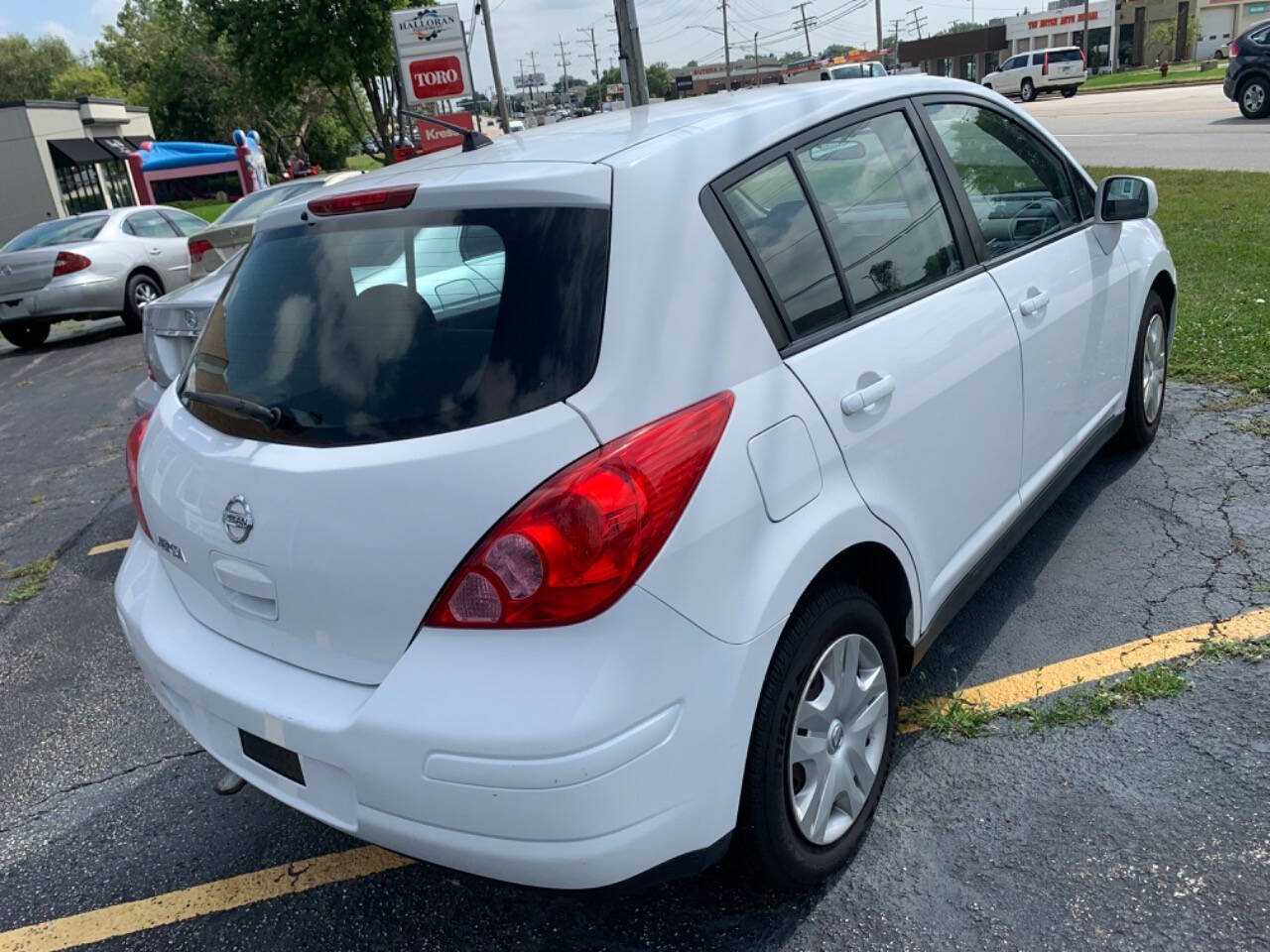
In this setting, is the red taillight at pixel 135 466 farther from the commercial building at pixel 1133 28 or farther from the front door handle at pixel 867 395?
the commercial building at pixel 1133 28

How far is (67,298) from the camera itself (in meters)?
12.5

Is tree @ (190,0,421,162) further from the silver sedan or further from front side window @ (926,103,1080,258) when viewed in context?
front side window @ (926,103,1080,258)

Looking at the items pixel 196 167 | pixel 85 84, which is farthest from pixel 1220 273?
pixel 85 84

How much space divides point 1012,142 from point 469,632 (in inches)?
110

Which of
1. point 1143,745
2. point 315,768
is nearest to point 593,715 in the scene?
point 315,768

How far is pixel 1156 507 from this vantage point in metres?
4.23

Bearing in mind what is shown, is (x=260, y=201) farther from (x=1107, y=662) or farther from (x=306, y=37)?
(x=306, y=37)

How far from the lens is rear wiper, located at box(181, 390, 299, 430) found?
2.21 metres

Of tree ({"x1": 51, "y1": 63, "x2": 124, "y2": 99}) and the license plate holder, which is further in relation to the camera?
tree ({"x1": 51, "y1": 63, "x2": 124, "y2": 99})

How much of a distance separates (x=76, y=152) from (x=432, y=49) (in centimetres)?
1732

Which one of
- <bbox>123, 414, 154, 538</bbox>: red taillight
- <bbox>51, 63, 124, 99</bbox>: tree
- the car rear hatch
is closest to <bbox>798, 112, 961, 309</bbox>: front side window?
the car rear hatch

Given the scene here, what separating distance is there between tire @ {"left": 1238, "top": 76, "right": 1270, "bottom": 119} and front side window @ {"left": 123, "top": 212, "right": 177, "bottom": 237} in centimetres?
1840

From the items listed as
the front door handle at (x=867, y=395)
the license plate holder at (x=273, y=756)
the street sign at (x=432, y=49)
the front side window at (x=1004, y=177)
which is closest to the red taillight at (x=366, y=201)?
the front door handle at (x=867, y=395)

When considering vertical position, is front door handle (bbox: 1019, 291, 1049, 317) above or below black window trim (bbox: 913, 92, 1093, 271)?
below
